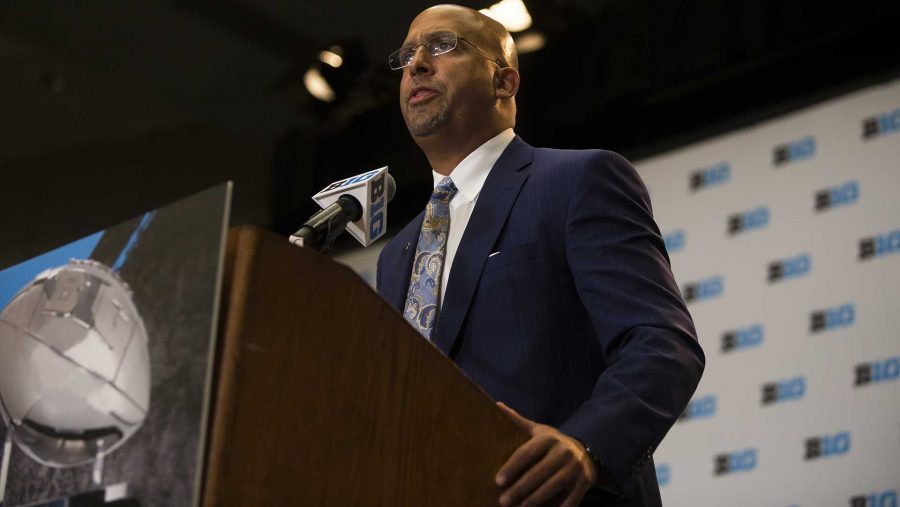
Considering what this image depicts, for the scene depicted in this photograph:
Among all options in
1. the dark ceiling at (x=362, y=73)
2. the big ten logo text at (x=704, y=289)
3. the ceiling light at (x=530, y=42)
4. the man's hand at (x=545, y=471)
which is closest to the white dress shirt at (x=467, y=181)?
the man's hand at (x=545, y=471)

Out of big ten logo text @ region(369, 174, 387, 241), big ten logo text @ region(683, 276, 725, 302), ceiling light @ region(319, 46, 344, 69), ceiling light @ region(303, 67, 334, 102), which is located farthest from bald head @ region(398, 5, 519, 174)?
ceiling light @ region(303, 67, 334, 102)

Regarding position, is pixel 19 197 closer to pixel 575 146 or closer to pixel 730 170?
pixel 575 146

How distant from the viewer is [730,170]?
527cm

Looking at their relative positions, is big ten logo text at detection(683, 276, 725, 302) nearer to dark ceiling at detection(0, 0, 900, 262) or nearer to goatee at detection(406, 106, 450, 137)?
dark ceiling at detection(0, 0, 900, 262)

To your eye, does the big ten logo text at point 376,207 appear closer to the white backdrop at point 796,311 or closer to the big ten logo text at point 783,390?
the white backdrop at point 796,311

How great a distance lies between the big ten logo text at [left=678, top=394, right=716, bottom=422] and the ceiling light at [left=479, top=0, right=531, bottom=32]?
6.31ft

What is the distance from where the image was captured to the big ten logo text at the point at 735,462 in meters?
4.64

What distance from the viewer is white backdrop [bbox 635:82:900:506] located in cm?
444

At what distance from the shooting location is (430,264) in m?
1.92

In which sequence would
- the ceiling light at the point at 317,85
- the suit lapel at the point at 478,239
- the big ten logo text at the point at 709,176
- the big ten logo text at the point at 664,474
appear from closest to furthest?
the suit lapel at the point at 478,239
the big ten logo text at the point at 664,474
the big ten logo text at the point at 709,176
the ceiling light at the point at 317,85

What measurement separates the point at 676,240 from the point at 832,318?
0.91m

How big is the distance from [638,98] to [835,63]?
0.92 meters

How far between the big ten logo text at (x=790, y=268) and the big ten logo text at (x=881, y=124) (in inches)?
22.9

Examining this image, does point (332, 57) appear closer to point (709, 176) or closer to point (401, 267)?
point (709, 176)
